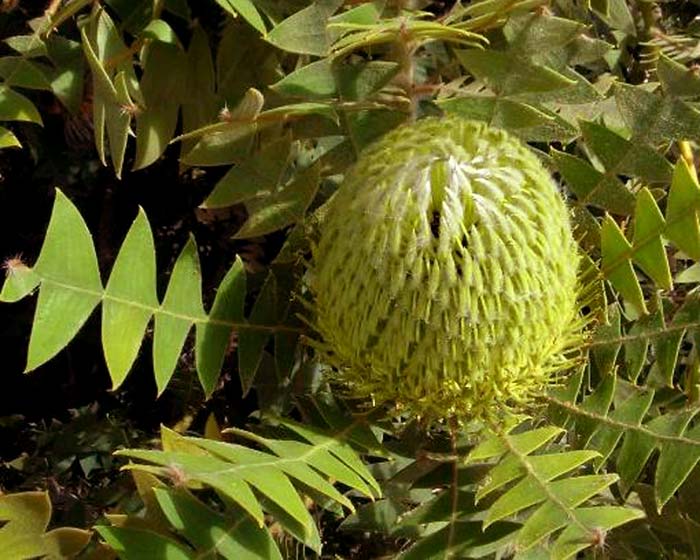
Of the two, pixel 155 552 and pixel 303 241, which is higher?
pixel 303 241

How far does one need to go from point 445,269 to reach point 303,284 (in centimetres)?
35

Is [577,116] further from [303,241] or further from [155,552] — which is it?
[155,552]

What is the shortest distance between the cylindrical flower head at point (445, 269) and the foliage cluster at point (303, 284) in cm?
10

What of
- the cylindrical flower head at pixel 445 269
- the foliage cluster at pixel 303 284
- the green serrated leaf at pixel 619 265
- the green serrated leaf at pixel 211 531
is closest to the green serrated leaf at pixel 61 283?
the foliage cluster at pixel 303 284

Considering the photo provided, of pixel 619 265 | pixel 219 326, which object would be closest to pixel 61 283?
pixel 219 326

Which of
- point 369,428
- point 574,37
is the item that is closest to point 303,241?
point 369,428

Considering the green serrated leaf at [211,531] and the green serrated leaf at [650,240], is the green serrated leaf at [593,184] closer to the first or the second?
the green serrated leaf at [650,240]

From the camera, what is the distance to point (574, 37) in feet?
5.73

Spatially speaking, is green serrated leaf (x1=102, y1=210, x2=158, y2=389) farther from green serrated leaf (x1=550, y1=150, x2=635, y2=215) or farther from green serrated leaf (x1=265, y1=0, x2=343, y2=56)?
green serrated leaf (x1=550, y1=150, x2=635, y2=215)

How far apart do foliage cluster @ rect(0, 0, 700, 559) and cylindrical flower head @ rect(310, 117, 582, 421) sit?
0.34ft

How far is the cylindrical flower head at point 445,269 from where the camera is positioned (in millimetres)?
1568

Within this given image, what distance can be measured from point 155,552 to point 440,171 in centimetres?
62

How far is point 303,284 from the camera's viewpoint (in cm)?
185

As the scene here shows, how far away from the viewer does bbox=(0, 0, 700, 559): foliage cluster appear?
1498 mm
